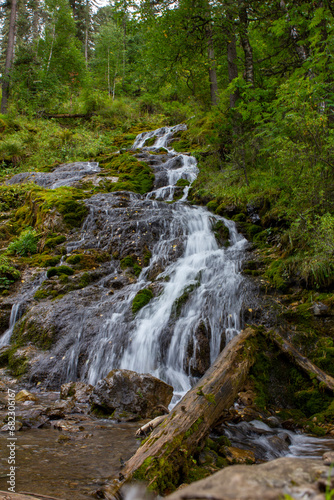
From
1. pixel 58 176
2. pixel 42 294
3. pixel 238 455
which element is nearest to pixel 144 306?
pixel 42 294

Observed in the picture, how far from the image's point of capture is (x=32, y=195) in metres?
12.5

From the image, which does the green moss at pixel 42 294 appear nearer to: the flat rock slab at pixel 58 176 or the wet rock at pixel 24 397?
the wet rock at pixel 24 397

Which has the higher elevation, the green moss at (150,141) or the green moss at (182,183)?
the green moss at (150,141)

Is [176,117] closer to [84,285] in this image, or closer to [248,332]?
[84,285]

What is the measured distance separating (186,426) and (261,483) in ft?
6.58

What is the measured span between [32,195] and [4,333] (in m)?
6.96

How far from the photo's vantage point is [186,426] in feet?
8.77

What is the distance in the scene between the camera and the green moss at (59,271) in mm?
8477

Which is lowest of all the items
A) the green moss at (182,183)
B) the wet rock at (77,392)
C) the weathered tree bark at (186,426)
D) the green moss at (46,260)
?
the wet rock at (77,392)

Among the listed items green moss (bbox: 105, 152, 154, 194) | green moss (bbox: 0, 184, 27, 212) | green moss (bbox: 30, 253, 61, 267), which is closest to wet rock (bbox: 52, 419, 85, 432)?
green moss (bbox: 30, 253, 61, 267)

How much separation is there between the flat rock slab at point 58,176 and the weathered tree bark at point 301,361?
11.8 metres

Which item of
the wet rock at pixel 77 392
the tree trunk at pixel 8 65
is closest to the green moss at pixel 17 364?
the wet rock at pixel 77 392

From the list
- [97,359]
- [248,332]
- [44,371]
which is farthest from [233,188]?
[44,371]

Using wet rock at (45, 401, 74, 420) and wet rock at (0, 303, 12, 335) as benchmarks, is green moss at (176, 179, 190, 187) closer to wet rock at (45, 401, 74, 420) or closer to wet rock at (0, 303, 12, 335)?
wet rock at (0, 303, 12, 335)
